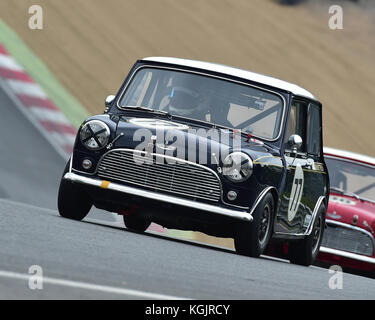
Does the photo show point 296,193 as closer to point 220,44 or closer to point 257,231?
point 257,231

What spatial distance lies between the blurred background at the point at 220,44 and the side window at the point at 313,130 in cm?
714

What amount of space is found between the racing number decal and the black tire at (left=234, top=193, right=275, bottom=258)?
1.93ft

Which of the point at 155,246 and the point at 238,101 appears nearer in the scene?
the point at 155,246

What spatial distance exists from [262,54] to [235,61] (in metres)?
Answer: 1.12

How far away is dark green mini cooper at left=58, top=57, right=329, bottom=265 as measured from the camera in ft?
28.8

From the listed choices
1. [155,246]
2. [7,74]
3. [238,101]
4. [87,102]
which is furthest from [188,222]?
[87,102]

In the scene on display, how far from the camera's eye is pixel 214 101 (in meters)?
9.66

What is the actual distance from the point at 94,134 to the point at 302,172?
2204 mm

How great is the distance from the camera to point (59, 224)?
28.2 ft

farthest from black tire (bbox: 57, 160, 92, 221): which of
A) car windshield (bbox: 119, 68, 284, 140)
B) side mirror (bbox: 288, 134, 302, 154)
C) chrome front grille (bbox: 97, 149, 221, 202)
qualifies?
side mirror (bbox: 288, 134, 302, 154)

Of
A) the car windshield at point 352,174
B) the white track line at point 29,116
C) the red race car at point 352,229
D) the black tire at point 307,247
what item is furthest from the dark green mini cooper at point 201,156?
the white track line at point 29,116

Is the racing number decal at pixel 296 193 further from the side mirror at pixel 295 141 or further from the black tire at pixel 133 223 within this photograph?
the black tire at pixel 133 223

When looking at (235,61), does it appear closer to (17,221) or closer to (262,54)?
(262,54)

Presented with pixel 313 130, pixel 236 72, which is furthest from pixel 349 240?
pixel 236 72
